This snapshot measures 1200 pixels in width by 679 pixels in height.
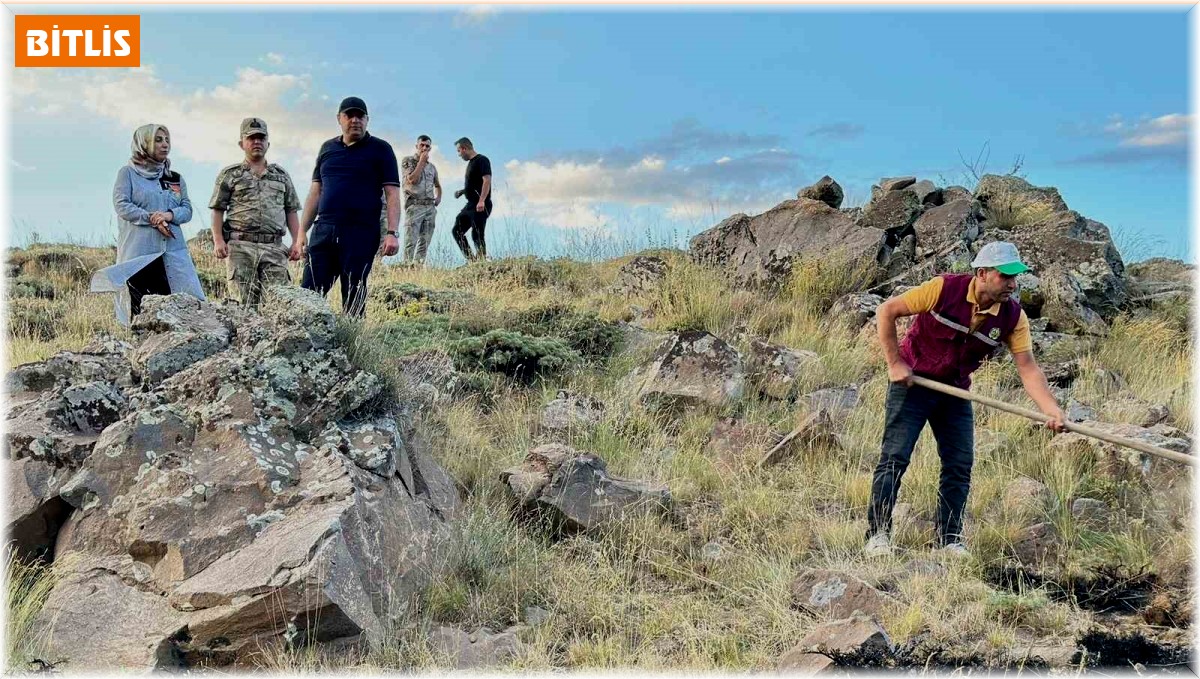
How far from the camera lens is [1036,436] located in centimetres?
686

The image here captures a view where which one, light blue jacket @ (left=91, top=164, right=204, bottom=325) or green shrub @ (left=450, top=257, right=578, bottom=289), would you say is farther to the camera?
green shrub @ (left=450, top=257, right=578, bottom=289)

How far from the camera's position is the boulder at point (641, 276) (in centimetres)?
1123

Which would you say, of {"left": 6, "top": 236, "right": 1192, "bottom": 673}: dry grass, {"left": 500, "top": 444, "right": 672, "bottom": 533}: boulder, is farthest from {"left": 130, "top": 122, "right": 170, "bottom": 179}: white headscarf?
{"left": 500, "top": 444, "right": 672, "bottom": 533}: boulder

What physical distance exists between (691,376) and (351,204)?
2914 mm

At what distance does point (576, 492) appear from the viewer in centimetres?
532

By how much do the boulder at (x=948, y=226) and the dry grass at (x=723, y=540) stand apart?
2.41 meters

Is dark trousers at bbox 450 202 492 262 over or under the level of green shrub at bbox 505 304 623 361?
over

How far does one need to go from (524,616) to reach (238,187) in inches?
188

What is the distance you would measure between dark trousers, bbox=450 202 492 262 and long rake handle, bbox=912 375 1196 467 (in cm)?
1013

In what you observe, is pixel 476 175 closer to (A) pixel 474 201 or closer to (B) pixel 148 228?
(A) pixel 474 201

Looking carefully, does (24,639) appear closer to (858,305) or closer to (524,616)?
(524,616)

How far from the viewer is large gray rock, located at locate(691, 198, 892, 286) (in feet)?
35.4

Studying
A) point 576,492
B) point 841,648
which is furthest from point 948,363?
point 576,492

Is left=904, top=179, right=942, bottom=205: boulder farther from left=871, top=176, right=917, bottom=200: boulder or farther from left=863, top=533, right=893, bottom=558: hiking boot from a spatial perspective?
left=863, top=533, right=893, bottom=558: hiking boot
